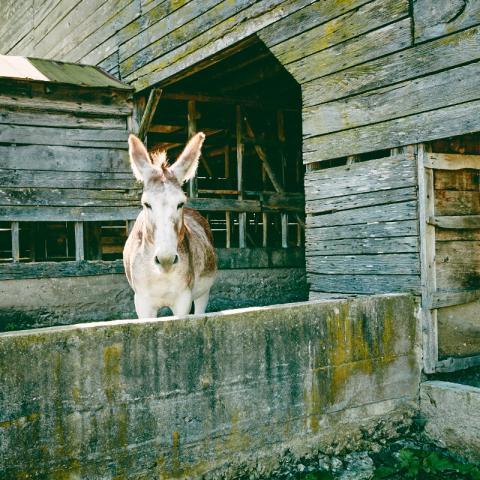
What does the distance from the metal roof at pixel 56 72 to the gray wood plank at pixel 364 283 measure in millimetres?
4678

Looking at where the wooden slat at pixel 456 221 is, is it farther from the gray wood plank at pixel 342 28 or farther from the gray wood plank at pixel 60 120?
the gray wood plank at pixel 60 120

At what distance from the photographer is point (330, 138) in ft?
20.6

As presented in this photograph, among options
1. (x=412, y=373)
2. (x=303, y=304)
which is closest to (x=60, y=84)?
(x=303, y=304)

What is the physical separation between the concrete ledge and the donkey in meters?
2.47

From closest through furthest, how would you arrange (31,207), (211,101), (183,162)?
(183,162) → (31,207) → (211,101)

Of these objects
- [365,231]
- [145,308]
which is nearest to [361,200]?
[365,231]

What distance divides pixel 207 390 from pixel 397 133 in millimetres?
3081

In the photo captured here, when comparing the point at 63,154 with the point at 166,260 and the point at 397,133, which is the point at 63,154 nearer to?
the point at 166,260

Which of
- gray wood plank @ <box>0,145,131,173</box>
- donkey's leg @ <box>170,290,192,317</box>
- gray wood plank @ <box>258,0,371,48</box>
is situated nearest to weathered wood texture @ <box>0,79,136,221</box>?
gray wood plank @ <box>0,145,131,173</box>

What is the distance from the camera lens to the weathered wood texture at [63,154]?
833 cm

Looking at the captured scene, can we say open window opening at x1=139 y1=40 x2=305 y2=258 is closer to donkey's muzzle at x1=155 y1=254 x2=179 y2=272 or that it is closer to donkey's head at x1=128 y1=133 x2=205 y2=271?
donkey's head at x1=128 y1=133 x2=205 y2=271

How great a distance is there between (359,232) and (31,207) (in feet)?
15.9

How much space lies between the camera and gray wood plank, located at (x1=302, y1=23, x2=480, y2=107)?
5.01m

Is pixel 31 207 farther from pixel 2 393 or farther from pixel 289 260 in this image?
pixel 2 393
